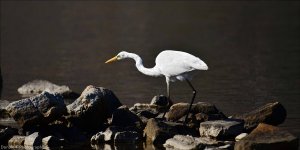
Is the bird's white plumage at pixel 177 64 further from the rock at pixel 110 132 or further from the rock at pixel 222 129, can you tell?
the rock at pixel 110 132

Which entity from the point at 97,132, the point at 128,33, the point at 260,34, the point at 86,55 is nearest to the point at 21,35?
the point at 128,33

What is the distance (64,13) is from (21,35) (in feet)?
40.0

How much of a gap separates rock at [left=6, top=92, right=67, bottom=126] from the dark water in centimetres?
517

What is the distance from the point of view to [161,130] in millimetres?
17781

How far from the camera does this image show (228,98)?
77.8 ft

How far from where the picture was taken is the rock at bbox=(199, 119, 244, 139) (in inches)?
700

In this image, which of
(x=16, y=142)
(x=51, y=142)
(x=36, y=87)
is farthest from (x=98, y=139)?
(x=36, y=87)

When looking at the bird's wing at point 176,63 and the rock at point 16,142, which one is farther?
the bird's wing at point 176,63

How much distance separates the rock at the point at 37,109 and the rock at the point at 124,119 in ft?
4.34

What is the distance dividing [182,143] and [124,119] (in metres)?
2.53

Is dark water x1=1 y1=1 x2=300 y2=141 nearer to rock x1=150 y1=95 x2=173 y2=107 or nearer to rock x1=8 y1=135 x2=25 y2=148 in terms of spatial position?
rock x1=150 y1=95 x2=173 y2=107

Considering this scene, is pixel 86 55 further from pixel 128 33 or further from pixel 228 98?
pixel 228 98

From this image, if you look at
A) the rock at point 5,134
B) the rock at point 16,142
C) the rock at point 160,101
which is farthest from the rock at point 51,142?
the rock at point 160,101

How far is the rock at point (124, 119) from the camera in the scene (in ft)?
62.4
